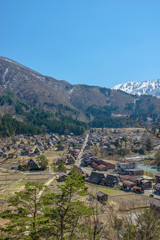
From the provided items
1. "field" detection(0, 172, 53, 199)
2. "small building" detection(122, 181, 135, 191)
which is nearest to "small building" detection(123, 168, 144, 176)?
"small building" detection(122, 181, 135, 191)

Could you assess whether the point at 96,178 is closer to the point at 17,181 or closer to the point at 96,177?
the point at 96,177

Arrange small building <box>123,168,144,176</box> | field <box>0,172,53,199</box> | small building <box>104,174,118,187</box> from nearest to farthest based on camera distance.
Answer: field <box>0,172,53,199</box>
small building <box>104,174,118,187</box>
small building <box>123,168,144,176</box>

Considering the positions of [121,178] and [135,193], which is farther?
[121,178]

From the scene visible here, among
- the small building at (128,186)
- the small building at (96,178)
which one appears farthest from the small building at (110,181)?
the small building at (128,186)

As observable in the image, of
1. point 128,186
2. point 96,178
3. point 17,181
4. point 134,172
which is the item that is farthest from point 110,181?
point 17,181

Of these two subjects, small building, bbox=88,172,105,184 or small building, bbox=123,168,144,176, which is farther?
small building, bbox=123,168,144,176

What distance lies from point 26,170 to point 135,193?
2934 centimetres

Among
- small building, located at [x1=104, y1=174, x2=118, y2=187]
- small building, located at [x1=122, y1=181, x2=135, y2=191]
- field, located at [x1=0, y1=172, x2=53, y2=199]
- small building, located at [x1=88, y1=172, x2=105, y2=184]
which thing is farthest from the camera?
small building, located at [x1=88, y1=172, x2=105, y2=184]

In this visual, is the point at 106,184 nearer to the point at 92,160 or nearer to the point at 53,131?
the point at 92,160

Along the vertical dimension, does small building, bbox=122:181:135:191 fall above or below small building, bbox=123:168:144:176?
above

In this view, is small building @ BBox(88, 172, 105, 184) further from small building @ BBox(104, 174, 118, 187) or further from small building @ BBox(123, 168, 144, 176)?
small building @ BBox(123, 168, 144, 176)

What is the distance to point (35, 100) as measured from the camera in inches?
7712

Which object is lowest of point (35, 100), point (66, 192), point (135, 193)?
point (135, 193)

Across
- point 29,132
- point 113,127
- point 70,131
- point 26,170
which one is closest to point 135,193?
point 26,170
